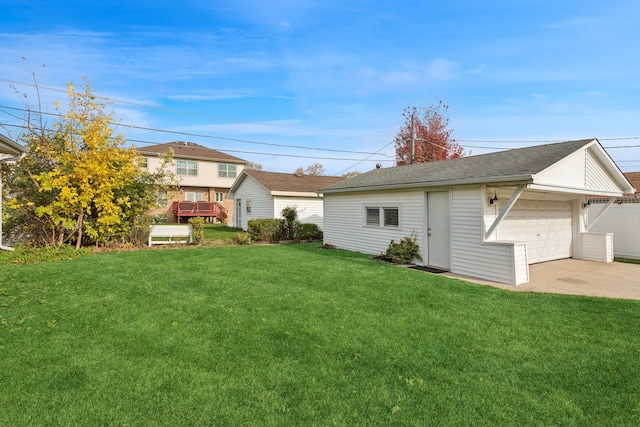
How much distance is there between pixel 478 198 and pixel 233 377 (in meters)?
7.21

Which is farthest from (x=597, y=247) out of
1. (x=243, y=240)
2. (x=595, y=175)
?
(x=243, y=240)

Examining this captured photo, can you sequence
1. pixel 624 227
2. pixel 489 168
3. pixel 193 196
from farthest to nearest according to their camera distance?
pixel 193 196, pixel 624 227, pixel 489 168

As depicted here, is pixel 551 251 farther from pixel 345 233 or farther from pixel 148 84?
pixel 148 84

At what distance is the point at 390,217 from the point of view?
433 inches

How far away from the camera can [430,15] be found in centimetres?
1026

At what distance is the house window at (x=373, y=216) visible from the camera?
11548 mm

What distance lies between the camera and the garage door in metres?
9.58

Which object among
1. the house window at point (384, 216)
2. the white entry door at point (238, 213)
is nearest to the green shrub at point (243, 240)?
the house window at point (384, 216)

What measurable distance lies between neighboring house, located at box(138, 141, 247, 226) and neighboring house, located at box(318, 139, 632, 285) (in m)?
17.4

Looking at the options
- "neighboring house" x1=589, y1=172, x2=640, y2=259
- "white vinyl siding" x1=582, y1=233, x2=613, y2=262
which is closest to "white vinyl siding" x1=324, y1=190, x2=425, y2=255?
"white vinyl siding" x1=582, y1=233, x2=613, y2=262

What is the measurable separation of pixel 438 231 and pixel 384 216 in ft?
7.51

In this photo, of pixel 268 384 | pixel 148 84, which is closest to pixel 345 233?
pixel 268 384

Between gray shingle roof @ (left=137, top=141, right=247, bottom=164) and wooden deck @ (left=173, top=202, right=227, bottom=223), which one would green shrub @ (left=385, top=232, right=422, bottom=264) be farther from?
gray shingle roof @ (left=137, top=141, right=247, bottom=164)

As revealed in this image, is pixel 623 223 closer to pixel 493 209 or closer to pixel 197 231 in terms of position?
pixel 493 209
